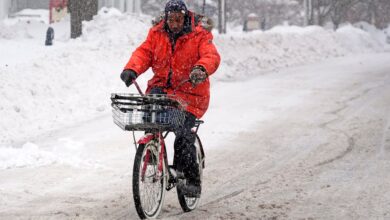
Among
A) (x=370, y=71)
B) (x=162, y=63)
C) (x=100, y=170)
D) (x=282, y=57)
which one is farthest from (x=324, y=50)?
(x=162, y=63)

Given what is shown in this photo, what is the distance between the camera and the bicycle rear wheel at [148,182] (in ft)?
19.1

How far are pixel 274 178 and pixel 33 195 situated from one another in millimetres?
2780

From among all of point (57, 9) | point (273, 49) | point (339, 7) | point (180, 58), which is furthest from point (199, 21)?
point (339, 7)

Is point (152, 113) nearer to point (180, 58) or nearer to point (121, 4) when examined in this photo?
point (180, 58)

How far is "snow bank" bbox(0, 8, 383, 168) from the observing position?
12133 millimetres

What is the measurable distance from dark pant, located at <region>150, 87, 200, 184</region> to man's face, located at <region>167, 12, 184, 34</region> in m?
0.56

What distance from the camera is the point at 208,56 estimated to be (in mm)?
6219

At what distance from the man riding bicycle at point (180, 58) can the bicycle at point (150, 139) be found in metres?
0.28

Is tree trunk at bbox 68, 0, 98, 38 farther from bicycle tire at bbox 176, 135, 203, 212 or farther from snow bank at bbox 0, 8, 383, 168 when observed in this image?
bicycle tire at bbox 176, 135, 203, 212

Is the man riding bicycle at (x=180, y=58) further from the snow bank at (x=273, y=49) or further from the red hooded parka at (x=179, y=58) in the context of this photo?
the snow bank at (x=273, y=49)

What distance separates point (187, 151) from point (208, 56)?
92 cm

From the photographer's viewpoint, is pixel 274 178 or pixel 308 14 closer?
pixel 274 178

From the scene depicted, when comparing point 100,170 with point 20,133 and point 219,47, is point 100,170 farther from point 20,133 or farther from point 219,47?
point 219,47

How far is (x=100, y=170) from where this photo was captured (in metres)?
8.91
